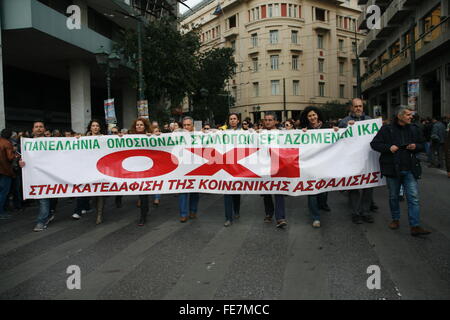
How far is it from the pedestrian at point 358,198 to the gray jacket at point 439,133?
8.97 meters

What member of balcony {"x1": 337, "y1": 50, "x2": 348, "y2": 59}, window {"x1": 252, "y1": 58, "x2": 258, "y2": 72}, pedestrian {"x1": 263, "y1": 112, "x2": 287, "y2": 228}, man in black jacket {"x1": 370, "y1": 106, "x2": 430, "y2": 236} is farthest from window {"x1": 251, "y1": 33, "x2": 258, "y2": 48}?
man in black jacket {"x1": 370, "y1": 106, "x2": 430, "y2": 236}

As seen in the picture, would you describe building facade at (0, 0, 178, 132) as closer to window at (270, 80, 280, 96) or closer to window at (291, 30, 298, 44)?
window at (270, 80, 280, 96)

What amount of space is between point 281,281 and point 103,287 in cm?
179

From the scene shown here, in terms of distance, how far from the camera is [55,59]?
740 inches

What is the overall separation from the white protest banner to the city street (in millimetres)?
654

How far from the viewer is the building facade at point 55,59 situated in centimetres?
1423

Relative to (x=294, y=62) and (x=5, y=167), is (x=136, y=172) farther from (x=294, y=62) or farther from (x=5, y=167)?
(x=294, y=62)

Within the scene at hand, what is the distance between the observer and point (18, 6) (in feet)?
45.2

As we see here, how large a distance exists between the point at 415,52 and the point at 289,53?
25474 millimetres

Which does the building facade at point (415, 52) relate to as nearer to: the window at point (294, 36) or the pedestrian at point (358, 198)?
the window at point (294, 36)

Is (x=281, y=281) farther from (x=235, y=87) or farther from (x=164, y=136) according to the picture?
(x=235, y=87)

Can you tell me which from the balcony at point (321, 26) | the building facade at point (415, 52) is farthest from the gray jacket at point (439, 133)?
the balcony at point (321, 26)

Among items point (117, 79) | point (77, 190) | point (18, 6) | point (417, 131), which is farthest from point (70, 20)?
point (417, 131)

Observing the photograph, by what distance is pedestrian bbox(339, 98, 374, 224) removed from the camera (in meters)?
6.24
